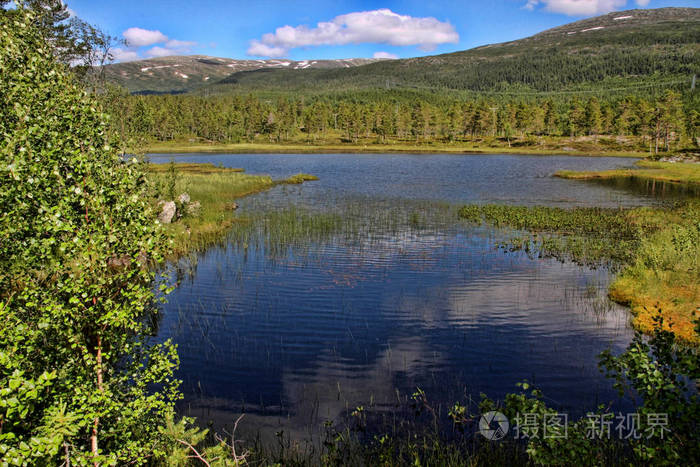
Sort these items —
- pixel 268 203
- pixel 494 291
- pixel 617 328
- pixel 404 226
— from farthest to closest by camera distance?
pixel 268 203
pixel 404 226
pixel 494 291
pixel 617 328

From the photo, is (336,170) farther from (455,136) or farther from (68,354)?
(455,136)

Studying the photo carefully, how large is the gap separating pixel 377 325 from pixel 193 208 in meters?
23.0

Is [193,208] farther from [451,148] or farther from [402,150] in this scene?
[451,148]

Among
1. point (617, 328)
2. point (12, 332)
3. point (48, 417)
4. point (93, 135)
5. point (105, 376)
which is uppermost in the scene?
point (93, 135)

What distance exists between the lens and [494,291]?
819 inches

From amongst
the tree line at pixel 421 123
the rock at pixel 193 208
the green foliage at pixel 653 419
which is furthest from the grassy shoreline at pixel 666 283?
the tree line at pixel 421 123

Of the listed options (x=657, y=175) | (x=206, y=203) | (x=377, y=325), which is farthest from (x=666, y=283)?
(x=657, y=175)

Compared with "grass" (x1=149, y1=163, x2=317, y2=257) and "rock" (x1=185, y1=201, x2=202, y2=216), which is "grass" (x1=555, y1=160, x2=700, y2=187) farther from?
"rock" (x1=185, y1=201, x2=202, y2=216)

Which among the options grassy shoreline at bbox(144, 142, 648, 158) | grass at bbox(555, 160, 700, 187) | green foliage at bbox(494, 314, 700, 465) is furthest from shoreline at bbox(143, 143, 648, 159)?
green foliage at bbox(494, 314, 700, 465)

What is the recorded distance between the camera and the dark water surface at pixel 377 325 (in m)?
12.7

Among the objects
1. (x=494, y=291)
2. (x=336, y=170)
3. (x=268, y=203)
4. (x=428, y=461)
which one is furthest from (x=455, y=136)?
(x=428, y=461)

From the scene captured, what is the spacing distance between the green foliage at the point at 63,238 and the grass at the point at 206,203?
9.70m

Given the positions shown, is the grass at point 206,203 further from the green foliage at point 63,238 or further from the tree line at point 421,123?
the tree line at point 421,123

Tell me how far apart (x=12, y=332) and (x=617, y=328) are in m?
18.6
